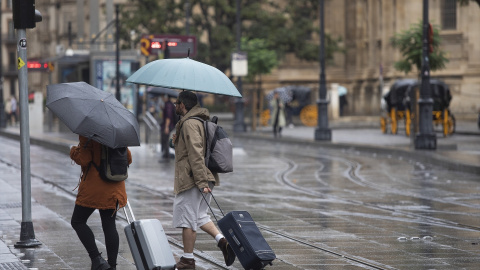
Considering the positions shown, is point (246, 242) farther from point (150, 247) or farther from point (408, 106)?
point (408, 106)

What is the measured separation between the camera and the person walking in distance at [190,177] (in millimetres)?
9078

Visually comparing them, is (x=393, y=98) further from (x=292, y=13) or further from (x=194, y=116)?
(x=194, y=116)

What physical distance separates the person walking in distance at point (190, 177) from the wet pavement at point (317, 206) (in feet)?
1.36

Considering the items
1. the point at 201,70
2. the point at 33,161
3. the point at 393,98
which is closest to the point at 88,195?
the point at 201,70

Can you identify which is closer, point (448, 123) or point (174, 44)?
point (174, 44)

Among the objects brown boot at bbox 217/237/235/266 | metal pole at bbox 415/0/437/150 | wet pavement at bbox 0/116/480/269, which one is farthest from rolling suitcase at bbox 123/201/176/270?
metal pole at bbox 415/0/437/150

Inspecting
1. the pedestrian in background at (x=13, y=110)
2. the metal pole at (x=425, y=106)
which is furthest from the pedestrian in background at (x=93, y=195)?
the pedestrian in background at (x=13, y=110)

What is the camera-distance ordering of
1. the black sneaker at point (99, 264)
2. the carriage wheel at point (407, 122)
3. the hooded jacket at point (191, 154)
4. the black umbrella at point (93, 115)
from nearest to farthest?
the black umbrella at point (93, 115) < the black sneaker at point (99, 264) < the hooded jacket at point (191, 154) < the carriage wheel at point (407, 122)

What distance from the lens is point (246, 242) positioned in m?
8.67

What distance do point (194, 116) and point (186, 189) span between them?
649 mm

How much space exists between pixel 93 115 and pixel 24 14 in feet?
7.55

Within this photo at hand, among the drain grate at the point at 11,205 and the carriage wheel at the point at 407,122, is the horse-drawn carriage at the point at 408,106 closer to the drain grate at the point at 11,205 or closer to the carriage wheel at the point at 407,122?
the carriage wheel at the point at 407,122

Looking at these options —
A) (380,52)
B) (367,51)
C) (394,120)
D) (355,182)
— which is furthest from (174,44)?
(367,51)

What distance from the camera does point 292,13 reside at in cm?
5847
